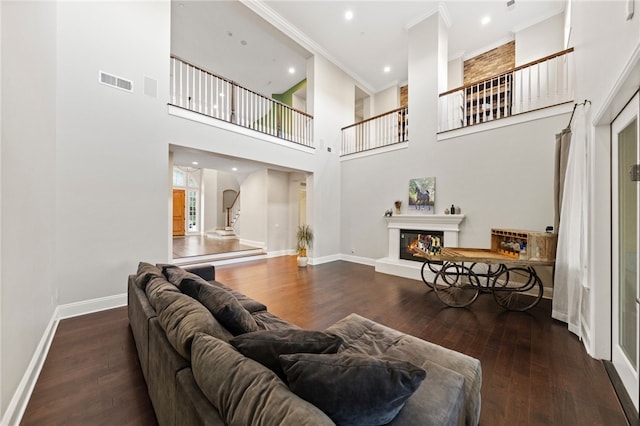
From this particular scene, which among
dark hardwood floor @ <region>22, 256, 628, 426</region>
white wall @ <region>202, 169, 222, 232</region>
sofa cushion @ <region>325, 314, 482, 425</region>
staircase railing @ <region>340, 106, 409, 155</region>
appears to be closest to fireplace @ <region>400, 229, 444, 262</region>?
dark hardwood floor @ <region>22, 256, 628, 426</region>

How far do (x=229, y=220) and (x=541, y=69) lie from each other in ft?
40.5

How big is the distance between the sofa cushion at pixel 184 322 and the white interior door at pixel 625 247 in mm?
2886

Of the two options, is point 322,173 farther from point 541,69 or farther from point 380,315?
point 541,69

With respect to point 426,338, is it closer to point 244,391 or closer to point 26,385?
point 244,391

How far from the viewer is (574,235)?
2.89 m

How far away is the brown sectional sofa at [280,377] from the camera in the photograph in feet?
2.61

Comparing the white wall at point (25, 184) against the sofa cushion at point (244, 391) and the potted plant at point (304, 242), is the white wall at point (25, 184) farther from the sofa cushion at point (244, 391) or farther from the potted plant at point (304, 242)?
the potted plant at point (304, 242)

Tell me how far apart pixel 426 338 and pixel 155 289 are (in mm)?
2721

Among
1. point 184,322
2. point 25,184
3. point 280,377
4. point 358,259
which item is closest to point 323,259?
point 358,259

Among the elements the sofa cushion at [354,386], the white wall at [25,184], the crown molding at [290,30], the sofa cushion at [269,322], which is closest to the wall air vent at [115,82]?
the white wall at [25,184]

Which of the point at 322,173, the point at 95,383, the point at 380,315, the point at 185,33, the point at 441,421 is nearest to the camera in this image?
the point at 441,421

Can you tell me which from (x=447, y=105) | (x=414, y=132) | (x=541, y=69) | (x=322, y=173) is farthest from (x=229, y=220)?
(x=541, y=69)

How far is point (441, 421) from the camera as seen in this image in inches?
38.1

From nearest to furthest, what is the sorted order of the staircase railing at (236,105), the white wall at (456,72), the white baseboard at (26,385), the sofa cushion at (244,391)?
the sofa cushion at (244,391)
the white baseboard at (26,385)
the staircase railing at (236,105)
the white wall at (456,72)
